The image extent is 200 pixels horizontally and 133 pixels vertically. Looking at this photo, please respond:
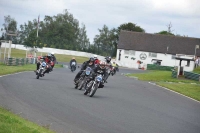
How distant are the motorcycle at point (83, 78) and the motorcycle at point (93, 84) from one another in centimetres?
111

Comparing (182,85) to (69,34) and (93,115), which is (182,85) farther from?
(69,34)

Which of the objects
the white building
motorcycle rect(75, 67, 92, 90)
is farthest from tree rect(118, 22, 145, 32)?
motorcycle rect(75, 67, 92, 90)

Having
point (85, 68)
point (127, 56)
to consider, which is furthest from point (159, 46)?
point (85, 68)

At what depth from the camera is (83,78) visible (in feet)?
80.4

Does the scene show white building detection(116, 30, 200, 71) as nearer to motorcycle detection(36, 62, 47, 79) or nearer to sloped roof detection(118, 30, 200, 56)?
sloped roof detection(118, 30, 200, 56)

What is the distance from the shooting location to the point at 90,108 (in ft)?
53.7

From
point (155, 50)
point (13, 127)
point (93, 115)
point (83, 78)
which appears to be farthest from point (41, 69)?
point (155, 50)

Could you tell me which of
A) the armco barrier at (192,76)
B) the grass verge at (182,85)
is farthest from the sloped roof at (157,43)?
the grass verge at (182,85)

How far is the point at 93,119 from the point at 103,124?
776 millimetres

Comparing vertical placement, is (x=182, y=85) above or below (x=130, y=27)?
below

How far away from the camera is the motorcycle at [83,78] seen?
23005 millimetres

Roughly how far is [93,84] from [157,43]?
8729cm

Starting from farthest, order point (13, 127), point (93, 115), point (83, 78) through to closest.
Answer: point (83, 78) → point (93, 115) → point (13, 127)

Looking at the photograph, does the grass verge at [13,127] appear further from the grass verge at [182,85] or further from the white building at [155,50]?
the white building at [155,50]
